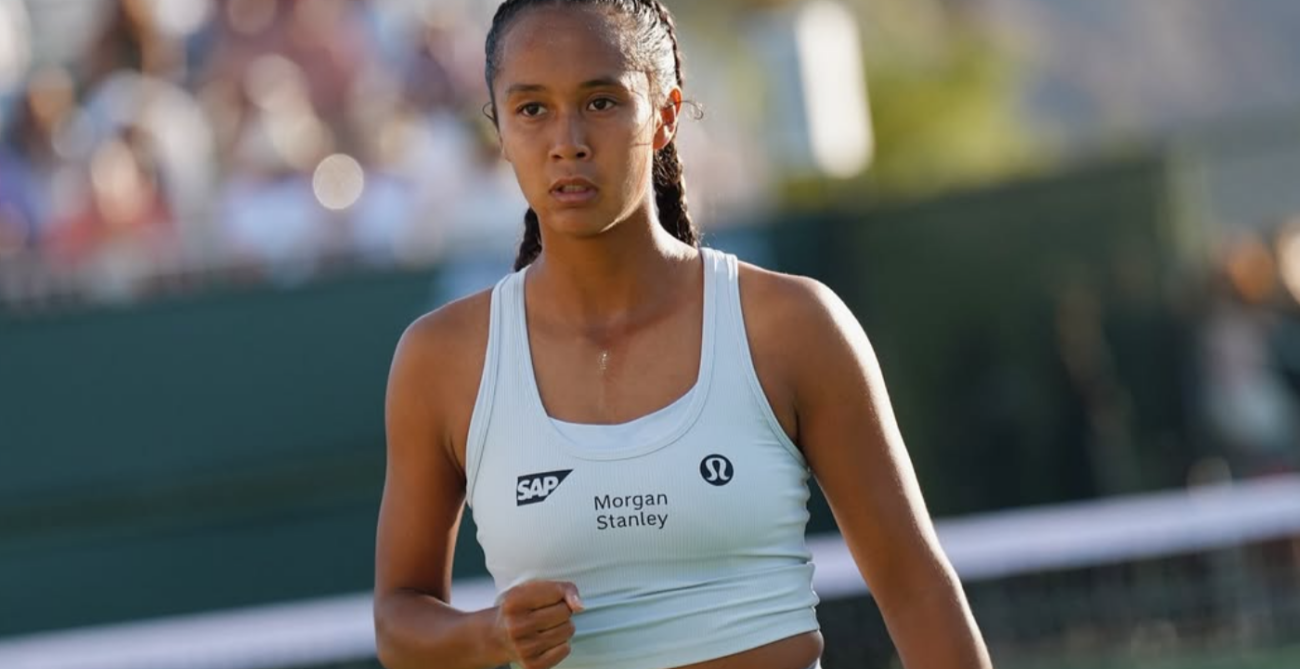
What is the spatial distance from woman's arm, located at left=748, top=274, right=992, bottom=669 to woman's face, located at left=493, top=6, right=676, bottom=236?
12.0 inches

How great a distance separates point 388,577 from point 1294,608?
20.1 ft

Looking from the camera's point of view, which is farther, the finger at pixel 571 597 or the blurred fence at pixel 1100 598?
the blurred fence at pixel 1100 598

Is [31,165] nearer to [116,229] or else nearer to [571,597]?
[116,229]

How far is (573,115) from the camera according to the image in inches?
130

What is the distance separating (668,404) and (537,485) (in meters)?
0.23

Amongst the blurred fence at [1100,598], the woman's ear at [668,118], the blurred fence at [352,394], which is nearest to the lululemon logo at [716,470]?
the woman's ear at [668,118]

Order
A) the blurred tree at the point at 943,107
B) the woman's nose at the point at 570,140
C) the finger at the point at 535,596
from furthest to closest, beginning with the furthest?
the blurred tree at the point at 943,107 → the woman's nose at the point at 570,140 → the finger at the point at 535,596

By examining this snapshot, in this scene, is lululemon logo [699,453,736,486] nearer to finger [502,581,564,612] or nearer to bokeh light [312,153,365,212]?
finger [502,581,564,612]

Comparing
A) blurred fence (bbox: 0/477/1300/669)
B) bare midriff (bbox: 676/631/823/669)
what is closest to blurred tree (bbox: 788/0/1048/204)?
blurred fence (bbox: 0/477/1300/669)

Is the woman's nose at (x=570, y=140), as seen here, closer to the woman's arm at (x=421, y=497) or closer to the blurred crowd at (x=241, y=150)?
the woman's arm at (x=421, y=497)

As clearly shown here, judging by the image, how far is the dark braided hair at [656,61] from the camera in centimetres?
338

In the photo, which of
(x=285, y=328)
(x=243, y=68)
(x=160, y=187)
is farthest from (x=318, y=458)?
(x=243, y=68)

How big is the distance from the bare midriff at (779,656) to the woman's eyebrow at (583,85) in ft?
2.76

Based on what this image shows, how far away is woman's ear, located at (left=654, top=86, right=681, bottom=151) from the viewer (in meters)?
3.47
